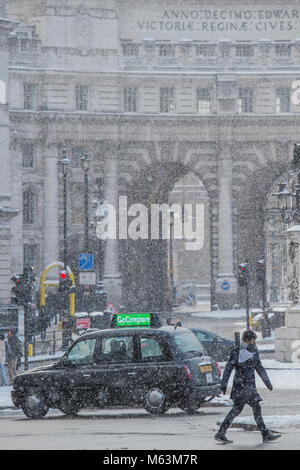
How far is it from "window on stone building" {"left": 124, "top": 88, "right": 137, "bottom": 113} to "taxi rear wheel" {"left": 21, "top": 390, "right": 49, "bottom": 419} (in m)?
56.5

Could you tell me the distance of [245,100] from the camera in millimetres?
81188

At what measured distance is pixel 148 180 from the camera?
8256 cm

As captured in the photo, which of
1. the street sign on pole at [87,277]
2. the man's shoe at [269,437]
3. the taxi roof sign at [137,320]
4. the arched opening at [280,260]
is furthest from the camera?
the street sign on pole at [87,277]

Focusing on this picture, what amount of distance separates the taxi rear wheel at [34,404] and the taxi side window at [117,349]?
1422mm

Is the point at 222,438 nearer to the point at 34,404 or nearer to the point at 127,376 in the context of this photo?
the point at 127,376

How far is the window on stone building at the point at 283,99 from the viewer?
264 ft

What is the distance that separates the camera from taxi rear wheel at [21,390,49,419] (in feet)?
81.3

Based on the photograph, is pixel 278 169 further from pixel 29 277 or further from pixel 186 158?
pixel 29 277

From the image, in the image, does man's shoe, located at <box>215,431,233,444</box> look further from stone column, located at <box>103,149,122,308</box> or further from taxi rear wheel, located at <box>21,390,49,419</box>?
stone column, located at <box>103,149,122,308</box>

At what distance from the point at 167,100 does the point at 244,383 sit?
6282cm

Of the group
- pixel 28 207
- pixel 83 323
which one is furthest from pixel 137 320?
pixel 28 207

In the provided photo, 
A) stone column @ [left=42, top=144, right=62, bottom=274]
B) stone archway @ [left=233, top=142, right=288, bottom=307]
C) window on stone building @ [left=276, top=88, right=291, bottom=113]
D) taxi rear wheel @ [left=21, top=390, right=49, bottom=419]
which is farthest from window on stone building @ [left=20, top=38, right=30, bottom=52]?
taxi rear wheel @ [left=21, top=390, right=49, bottom=419]

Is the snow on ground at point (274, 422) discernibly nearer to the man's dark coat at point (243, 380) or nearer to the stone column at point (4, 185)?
the man's dark coat at point (243, 380)

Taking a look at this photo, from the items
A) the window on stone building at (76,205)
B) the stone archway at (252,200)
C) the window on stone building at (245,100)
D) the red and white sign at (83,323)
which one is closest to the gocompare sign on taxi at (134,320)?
the red and white sign at (83,323)
